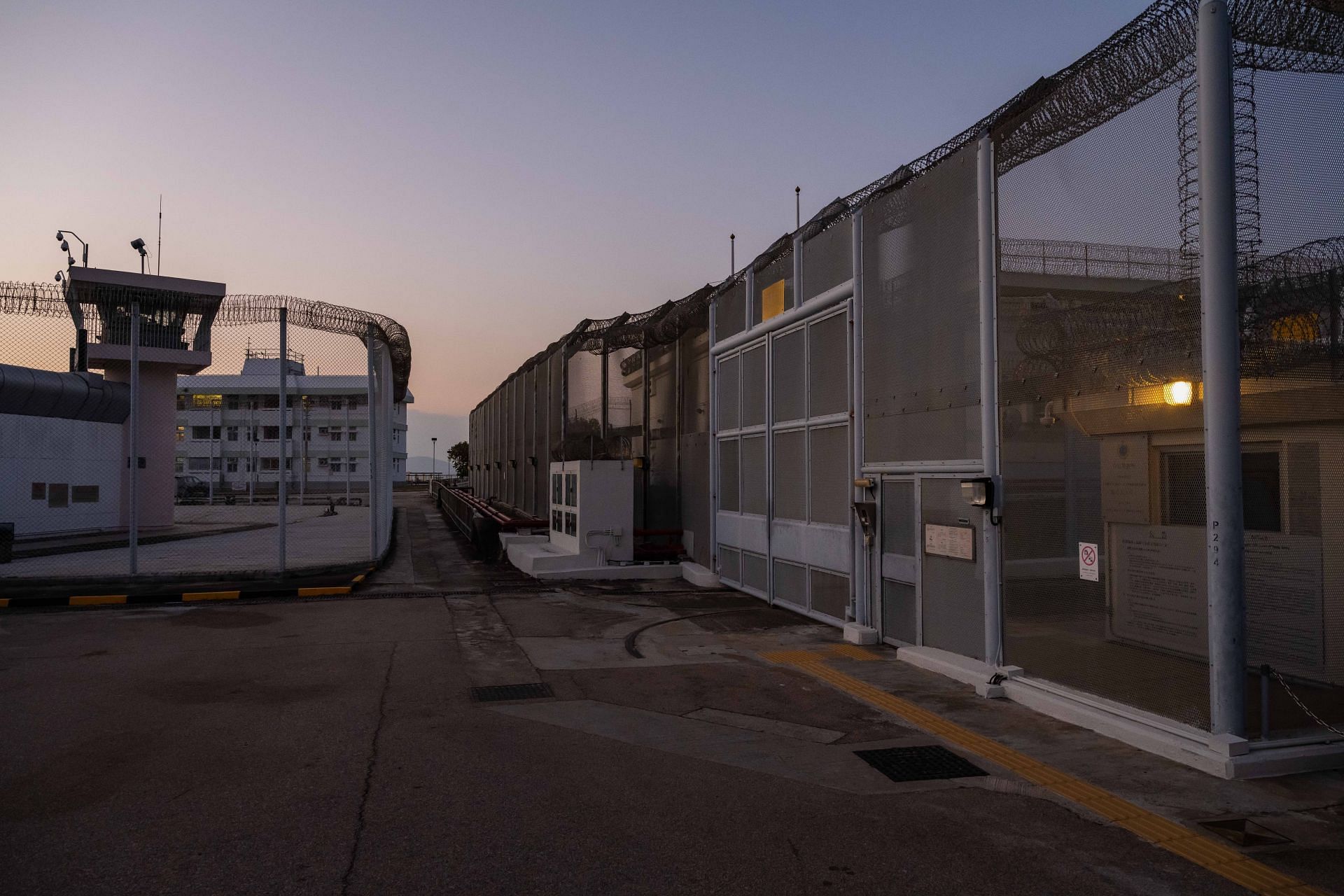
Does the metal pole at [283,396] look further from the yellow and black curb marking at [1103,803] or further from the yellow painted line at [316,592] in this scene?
the yellow and black curb marking at [1103,803]

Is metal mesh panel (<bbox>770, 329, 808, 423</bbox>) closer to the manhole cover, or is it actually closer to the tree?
the manhole cover

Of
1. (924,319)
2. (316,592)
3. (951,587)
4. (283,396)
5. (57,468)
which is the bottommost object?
(316,592)

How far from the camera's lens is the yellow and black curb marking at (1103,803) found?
4.30 m

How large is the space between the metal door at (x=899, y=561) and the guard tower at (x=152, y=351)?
1930cm

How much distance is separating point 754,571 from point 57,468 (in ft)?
61.9

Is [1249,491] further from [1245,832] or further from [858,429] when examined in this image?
[858,429]

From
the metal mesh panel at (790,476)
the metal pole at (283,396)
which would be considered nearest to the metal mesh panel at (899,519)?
the metal mesh panel at (790,476)

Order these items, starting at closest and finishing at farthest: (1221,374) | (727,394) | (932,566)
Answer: (1221,374) → (932,566) → (727,394)

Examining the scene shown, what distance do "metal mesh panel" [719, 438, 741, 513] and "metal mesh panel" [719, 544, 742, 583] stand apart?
0.74 meters

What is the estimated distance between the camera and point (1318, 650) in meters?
7.23

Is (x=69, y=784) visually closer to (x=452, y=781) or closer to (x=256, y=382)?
(x=452, y=781)

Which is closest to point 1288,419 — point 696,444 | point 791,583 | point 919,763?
point 919,763

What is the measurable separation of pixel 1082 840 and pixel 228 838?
4625 mm

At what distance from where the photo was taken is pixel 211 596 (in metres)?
13.9
